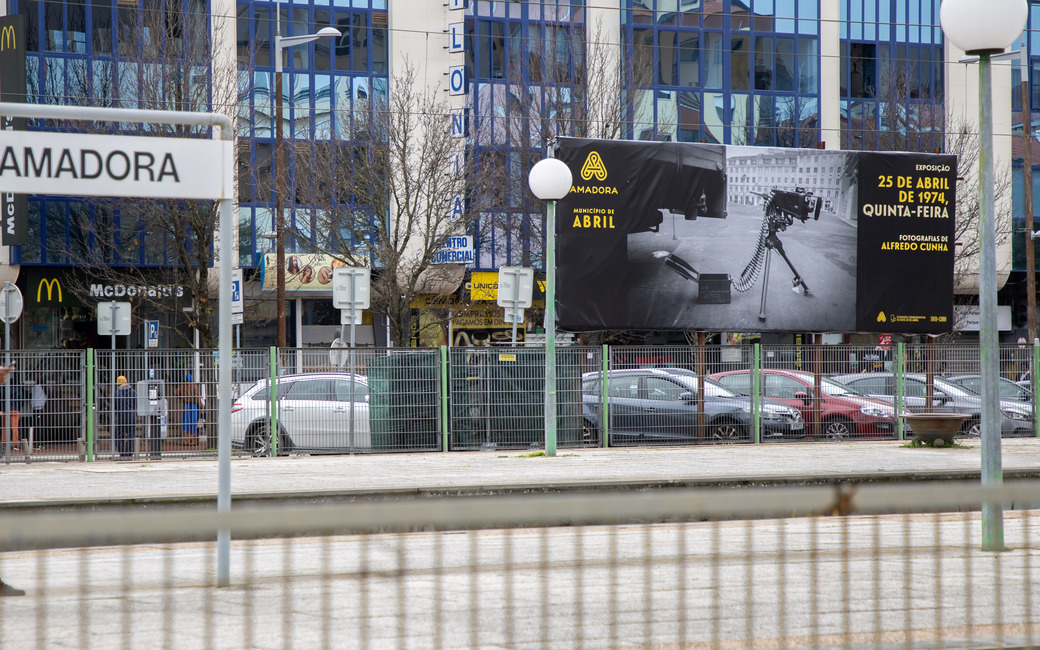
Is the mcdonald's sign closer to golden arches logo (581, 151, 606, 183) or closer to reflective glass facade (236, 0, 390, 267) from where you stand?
reflective glass facade (236, 0, 390, 267)

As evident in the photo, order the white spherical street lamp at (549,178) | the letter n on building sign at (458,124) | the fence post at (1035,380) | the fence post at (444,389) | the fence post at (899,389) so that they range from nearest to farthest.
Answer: the white spherical street lamp at (549,178)
the fence post at (444,389)
the fence post at (899,389)
the fence post at (1035,380)
the letter n on building sign at (458,124)

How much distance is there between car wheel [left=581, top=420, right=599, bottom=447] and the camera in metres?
19.4

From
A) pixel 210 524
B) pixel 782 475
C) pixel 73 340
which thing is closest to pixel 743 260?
pixel 782 475

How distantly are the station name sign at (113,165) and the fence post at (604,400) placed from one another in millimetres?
12835

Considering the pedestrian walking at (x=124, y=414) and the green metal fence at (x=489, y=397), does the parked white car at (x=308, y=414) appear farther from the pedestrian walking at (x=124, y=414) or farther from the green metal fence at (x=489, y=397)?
the pedestrian walking at (x=124, y=414)

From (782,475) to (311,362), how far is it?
7885 mm

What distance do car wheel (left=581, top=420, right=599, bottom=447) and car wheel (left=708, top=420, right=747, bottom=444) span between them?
2052mm

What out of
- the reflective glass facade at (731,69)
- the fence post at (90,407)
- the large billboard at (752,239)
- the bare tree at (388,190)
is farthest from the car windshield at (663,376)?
the reflective glass facade at (731,69)

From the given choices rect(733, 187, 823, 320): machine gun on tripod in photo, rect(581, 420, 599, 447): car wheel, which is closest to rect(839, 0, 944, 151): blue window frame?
rect(733, 187, 823, 320): machine gun on tripod in photo

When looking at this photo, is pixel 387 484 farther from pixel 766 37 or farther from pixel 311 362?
pixel 766 37

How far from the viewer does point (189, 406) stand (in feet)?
58.1

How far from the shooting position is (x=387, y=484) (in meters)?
13.4

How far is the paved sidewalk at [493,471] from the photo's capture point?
13031 mm

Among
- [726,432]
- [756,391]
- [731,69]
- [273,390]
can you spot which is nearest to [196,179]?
[273,390]
